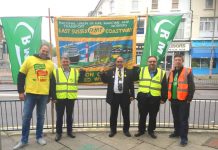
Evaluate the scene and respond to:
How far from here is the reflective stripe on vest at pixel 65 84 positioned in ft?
15.9

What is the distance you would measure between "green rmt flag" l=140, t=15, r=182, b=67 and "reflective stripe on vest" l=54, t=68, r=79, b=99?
73.6 inches

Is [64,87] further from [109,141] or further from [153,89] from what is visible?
[153,89]

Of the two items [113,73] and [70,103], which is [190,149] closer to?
[113,73]

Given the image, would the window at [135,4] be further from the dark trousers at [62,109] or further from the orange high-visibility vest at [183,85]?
the dark trousers at [62,109]

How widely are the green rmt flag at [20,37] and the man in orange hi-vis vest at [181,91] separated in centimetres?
310

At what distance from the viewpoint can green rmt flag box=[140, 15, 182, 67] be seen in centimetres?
514

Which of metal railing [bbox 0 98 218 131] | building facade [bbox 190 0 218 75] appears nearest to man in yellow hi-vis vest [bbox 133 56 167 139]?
metal railing [bbox 0 98 218 131]

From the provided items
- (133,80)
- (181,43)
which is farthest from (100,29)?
(181,43)

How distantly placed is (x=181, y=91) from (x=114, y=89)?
1428mm

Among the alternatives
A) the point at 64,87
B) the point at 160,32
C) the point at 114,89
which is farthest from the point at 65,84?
the point at 160,32

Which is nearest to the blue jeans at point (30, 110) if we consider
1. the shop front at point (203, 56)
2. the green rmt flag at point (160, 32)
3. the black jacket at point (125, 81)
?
the black jacket at point (125, 81)

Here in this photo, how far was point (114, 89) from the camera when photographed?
5031mm

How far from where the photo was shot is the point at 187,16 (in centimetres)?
2572

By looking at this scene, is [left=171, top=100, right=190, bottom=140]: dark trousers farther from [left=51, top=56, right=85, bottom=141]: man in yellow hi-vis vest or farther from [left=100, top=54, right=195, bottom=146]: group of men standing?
[left=51, top=56, right=85, bottom=141]: man in yellow hi-vis vest
